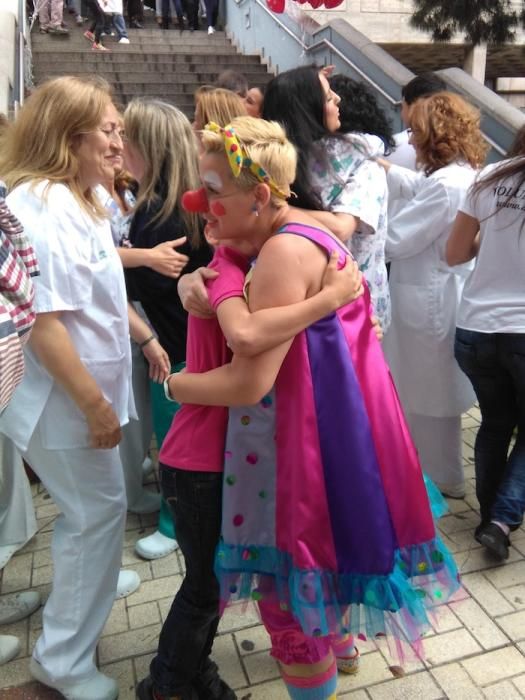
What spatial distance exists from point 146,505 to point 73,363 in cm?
161

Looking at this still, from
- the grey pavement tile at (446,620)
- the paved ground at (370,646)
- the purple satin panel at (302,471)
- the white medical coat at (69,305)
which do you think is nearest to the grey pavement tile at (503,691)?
the paved ground at (370,646)

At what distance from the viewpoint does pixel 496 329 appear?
8.61 feet

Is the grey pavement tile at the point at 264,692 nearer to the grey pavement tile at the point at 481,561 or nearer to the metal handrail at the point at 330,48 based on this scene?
the grey pavement tile at the point at 481,561

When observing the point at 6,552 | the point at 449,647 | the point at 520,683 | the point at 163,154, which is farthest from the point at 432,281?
the point at 6,552

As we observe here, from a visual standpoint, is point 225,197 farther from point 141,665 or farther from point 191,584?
point 141,665

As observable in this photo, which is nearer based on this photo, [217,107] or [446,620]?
[446,620]

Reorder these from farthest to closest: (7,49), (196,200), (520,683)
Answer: (7,49), (520,683), (196,200)

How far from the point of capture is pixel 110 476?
6.63 ft

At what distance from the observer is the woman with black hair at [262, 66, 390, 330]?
2.00 meters

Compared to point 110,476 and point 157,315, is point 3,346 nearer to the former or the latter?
point 110,476

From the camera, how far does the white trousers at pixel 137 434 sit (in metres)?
3.10

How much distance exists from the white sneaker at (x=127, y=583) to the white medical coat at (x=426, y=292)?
1.58 metres

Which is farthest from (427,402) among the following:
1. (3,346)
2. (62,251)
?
(3,346)

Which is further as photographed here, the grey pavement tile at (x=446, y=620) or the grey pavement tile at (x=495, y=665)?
the grey pavement tile at (x=446, y=620)
